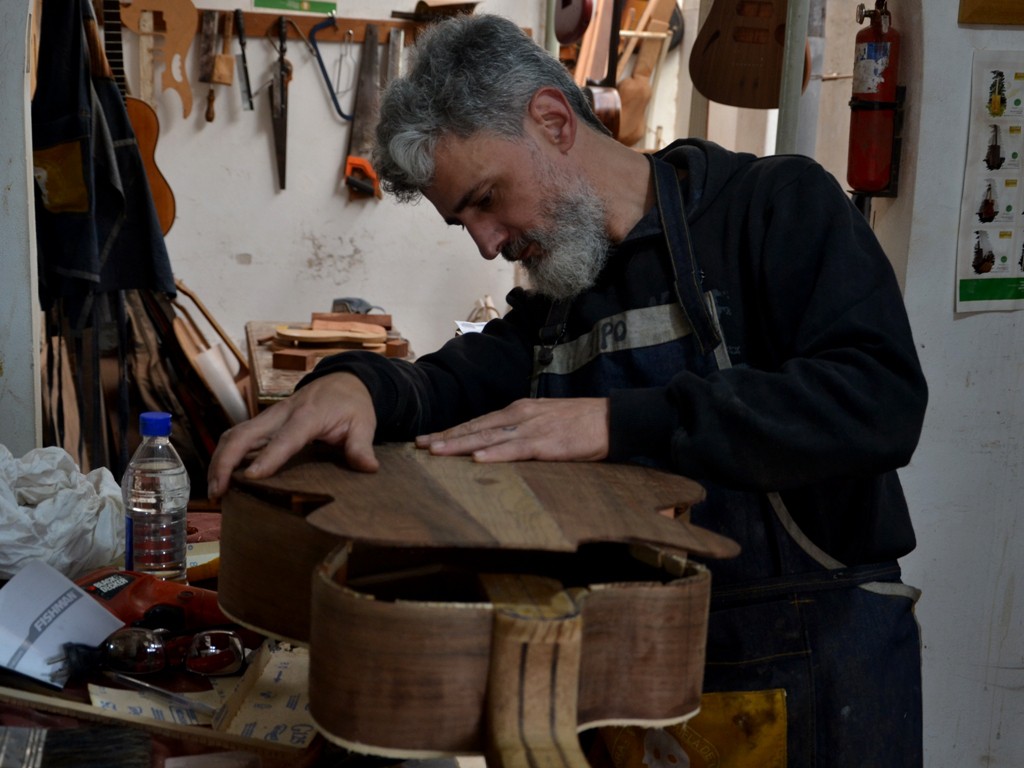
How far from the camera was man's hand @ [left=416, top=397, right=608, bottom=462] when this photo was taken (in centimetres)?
132

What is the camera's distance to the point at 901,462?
1.31 m

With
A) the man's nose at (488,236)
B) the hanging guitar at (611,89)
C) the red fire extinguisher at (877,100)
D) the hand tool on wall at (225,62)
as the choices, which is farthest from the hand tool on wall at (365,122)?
the man's nose at (488,236)

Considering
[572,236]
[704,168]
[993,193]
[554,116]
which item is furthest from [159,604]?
[993,193]

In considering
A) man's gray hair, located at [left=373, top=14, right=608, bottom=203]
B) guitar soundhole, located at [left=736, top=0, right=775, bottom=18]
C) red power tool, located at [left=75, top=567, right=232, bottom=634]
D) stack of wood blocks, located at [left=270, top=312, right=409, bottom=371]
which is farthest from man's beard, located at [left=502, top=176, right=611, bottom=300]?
stack of wood blocks, located at [left=270, top=312, right=409, bottom=371]

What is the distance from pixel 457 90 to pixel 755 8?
87.9 inches

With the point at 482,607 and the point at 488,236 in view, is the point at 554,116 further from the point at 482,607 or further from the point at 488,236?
the point at 482,607

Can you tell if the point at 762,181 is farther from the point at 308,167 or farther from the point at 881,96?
the point at 308,167

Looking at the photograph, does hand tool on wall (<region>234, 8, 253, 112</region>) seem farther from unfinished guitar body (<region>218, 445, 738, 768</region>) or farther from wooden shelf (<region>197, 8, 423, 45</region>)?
unfinished guitar body (<region>218, 445, 738, 768</region>)

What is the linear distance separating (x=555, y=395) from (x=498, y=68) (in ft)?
1.66

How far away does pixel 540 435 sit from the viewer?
133 centimetres

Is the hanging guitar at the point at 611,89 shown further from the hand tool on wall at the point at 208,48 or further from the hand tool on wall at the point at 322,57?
the hand tool on wall at the point at 208,48

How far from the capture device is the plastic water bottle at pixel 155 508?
1968 mm

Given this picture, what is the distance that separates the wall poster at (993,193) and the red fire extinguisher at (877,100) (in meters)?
0.17

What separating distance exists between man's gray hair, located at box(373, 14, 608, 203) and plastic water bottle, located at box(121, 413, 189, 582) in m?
0.72
